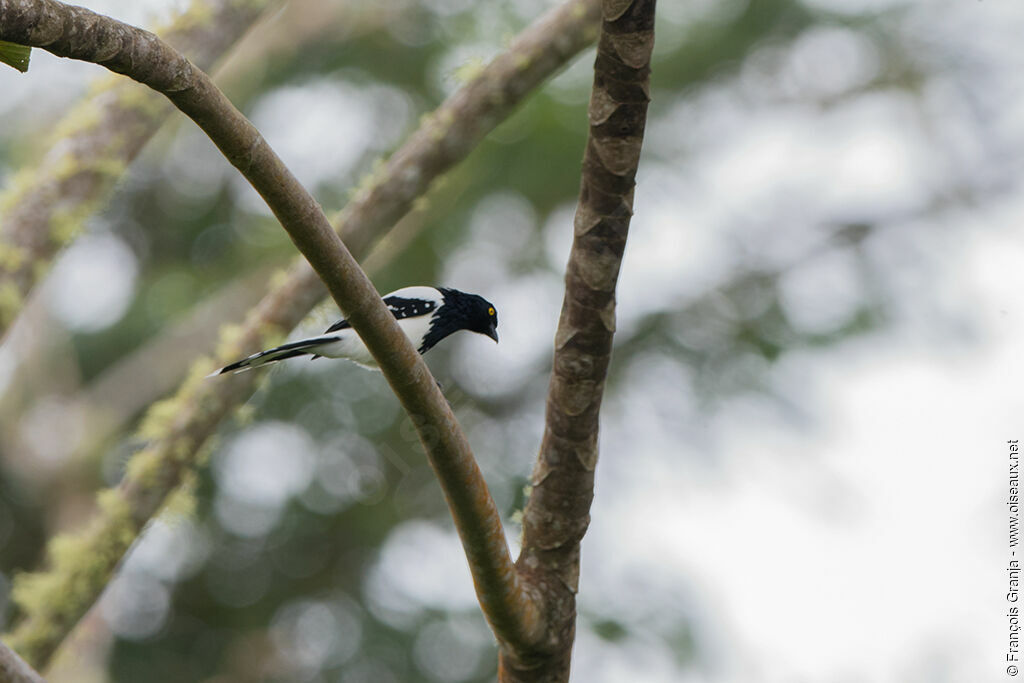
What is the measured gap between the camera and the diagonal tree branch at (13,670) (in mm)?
1903

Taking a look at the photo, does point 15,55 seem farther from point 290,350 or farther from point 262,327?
point 262,327

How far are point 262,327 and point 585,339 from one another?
1.68 meters

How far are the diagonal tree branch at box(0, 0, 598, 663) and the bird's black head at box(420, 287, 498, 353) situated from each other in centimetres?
54

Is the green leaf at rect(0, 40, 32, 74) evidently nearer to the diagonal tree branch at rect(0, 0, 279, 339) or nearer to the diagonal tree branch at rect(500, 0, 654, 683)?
the diagonal tree branch at rect(500, 0, 654, 683)

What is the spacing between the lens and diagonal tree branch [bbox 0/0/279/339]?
11.1ft

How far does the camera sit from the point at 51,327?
695 cm

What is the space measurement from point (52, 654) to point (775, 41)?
17.3 feet

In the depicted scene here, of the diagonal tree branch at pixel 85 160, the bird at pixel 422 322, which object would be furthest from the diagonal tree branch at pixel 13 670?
the diagonal tree branch at pixel 85 160

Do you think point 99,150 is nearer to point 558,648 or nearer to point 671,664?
point 558,648

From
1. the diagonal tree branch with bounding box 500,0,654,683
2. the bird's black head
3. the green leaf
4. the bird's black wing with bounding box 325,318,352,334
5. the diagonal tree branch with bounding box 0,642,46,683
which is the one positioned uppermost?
the bird's black head

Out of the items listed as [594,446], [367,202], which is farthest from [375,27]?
[594,446]

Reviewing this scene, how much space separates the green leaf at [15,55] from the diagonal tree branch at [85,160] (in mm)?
1882

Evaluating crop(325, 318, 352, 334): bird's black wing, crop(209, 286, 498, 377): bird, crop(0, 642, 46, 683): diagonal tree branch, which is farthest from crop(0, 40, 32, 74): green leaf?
crop(325, 318, 352, 334): bird's black wing

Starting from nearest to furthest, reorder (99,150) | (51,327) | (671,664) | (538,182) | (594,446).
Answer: (594,446)
(99,150)
(671,664)
(538,182)
(51,327)
